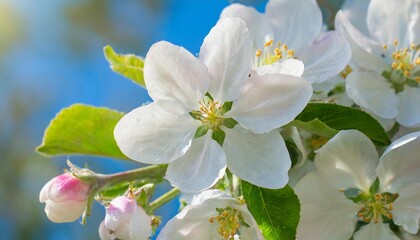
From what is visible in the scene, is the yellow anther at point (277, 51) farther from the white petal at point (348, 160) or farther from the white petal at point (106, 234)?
the white petal at point (106, 234)

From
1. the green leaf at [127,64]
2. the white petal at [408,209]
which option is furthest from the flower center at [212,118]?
the white petal at [408,209]

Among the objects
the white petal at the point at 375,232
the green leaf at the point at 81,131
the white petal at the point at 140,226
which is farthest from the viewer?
the green leaf at the point at 81,131

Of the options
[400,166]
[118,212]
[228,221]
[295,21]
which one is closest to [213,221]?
[228,221]

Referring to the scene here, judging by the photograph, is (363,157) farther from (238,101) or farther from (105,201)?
(105,201)

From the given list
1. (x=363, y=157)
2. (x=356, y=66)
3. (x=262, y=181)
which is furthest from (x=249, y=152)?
(x=356, y=66)

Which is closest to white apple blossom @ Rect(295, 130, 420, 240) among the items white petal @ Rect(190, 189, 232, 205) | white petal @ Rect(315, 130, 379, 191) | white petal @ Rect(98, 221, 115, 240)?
white petal @ Rect(315, 130, 379, 191)

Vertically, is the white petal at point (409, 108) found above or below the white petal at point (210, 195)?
below
